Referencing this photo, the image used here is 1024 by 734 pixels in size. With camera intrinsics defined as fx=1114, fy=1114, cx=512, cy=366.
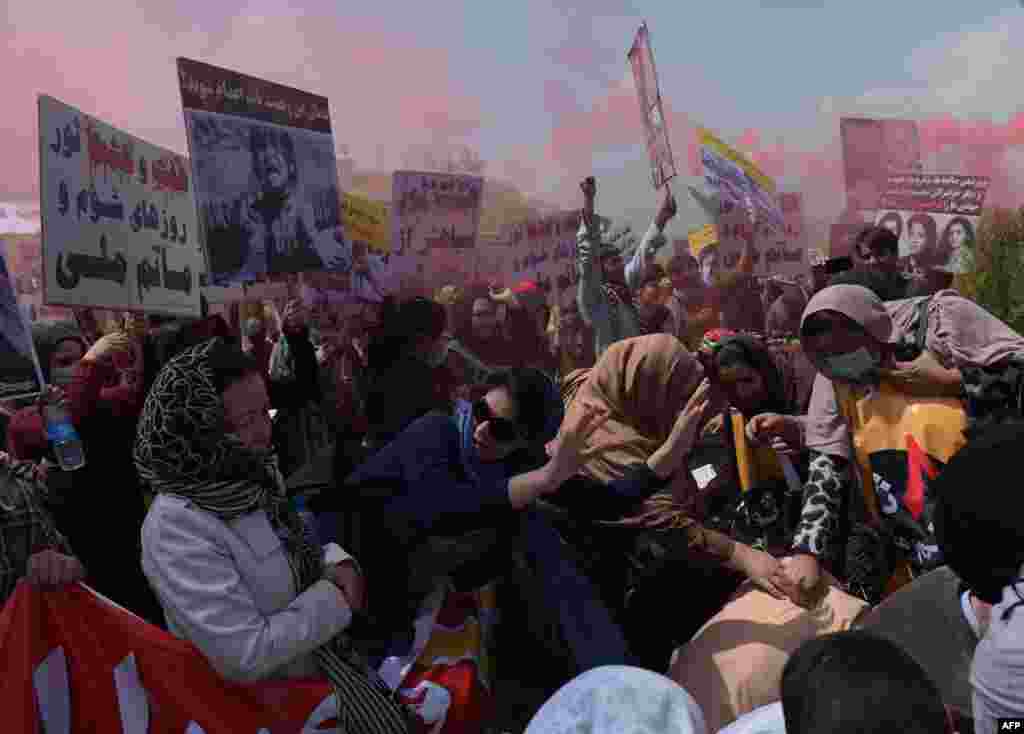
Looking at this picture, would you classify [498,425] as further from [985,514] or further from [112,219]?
[112,219]

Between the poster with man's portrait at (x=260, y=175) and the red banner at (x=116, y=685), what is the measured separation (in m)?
3.38

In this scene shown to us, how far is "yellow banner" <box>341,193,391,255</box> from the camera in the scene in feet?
28.0

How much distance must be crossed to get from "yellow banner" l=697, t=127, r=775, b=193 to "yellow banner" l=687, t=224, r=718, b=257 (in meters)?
0.56

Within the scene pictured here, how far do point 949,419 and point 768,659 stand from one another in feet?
2.69

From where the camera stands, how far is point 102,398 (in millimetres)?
4156

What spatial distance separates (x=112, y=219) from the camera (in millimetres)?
5352

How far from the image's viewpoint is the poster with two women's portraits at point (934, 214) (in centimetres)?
1072

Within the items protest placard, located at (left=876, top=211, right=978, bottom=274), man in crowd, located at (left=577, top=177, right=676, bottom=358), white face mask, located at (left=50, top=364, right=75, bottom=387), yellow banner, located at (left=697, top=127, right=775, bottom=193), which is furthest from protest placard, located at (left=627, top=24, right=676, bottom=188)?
white face mask, located at (left=50, top=364, right=75, bottom=387)

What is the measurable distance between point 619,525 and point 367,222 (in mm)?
5905

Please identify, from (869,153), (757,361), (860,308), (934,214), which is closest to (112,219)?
(757,361)

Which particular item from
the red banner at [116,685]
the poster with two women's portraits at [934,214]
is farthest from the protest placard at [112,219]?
the poster with two women's portraits at [934,214]

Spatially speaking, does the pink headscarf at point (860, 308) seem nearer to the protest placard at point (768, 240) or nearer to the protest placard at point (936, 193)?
the protest placard at point (768, 240)

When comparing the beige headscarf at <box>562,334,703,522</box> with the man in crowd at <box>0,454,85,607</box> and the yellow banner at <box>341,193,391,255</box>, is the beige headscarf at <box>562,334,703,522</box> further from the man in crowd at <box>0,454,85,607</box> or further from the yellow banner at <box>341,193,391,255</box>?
the yellow banner at <box>341,193,391,255</box>

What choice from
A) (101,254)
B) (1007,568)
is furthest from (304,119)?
(1007,568)
